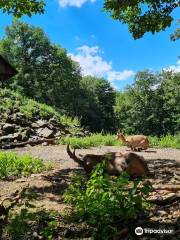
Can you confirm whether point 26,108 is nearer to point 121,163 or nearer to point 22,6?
point 22,6

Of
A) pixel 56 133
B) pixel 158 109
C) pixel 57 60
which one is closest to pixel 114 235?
pixel 56 133

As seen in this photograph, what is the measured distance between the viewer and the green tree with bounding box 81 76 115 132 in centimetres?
8038

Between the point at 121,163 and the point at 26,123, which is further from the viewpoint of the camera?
the point at 26,123

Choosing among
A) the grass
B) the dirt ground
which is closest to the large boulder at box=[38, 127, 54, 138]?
the grass

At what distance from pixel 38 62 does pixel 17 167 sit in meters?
59.0

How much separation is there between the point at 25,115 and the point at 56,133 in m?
2.83

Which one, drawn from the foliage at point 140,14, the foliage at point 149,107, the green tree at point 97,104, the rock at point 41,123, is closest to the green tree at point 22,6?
the foliage at point 140,14

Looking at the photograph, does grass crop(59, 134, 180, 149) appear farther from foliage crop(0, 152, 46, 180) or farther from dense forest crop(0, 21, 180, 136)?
dense forest crop(0, 21, 180, 136)

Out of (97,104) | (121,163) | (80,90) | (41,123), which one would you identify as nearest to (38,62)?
(80,90)

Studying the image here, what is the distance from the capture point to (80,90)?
82812 millimetres

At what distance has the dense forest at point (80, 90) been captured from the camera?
2638 inches

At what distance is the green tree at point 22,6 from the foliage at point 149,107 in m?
59.2

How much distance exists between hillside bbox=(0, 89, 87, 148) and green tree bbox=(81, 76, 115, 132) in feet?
158

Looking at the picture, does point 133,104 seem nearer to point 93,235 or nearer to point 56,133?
point 56,133
